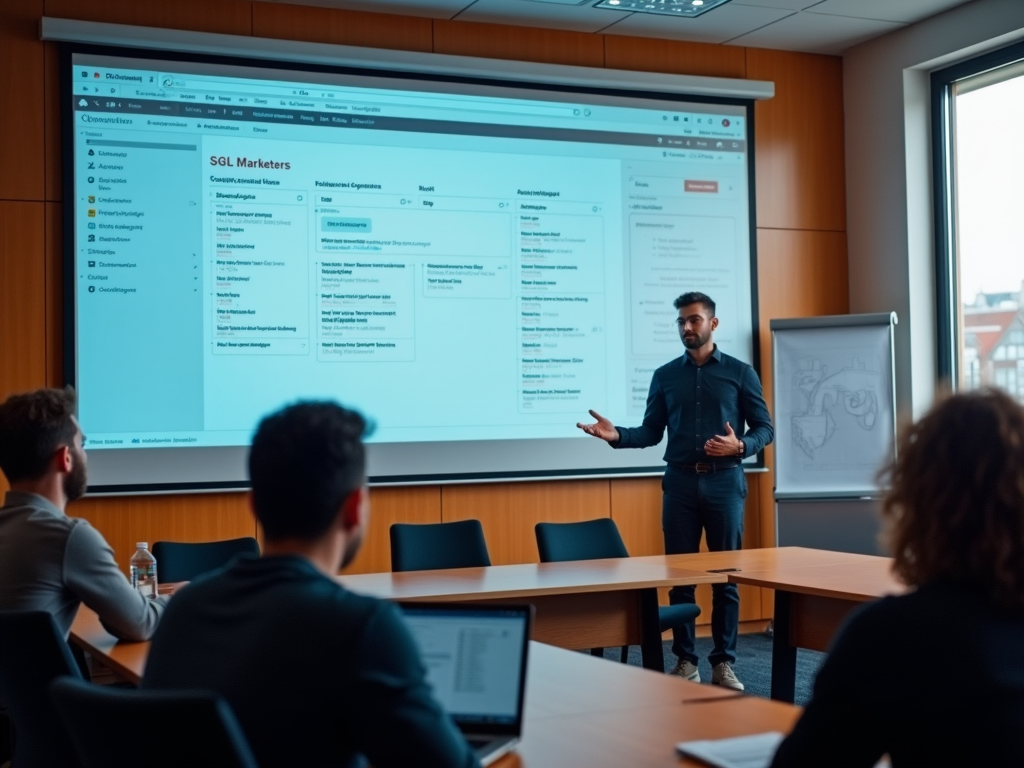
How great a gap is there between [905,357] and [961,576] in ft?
18.2

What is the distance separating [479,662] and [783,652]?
2.44 meters

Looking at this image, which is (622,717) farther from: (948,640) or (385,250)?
(385,250)

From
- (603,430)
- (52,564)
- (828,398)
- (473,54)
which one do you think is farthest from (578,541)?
(473,54)

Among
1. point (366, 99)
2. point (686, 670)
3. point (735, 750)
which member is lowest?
point (686, 670)

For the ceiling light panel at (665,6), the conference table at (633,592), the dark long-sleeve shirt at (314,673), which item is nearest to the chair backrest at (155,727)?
the dark long-sleeve shirt at (314,673)

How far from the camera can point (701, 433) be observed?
5.75 m

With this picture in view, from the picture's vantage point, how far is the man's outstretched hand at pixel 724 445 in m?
5.43

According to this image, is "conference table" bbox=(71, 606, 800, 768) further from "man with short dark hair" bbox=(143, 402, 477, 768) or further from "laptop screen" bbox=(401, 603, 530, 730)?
"man with short dark hair" bbox=(143, 402, 477, 768)

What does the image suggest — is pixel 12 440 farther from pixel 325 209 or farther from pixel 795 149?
pixel 795 149

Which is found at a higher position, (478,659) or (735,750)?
(478,659)

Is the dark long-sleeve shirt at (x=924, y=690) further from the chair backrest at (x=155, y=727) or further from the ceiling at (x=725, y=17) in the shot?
the ceiling at (x=725, y=17)

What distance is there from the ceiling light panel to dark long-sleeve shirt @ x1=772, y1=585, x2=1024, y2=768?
17.0 feet

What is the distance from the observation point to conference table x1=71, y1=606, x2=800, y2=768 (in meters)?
1.89

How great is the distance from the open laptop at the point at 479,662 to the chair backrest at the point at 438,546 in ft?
8.87
